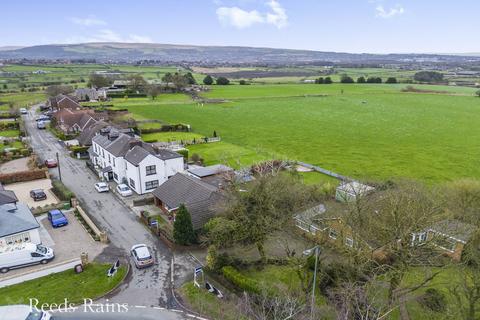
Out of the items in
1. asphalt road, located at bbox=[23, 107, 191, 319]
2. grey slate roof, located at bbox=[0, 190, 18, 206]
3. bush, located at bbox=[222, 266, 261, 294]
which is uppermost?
grey slate roof, located at bbox=[0, 190, 18, 206]

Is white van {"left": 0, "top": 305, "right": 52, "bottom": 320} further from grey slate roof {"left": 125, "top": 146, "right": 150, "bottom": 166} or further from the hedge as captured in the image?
the hedge

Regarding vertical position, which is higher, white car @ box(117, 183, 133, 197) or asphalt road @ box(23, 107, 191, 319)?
white car @ box(117, 183, 133, 197)

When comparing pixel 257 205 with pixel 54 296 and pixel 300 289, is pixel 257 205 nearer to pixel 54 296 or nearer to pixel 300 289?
pixel 300 289

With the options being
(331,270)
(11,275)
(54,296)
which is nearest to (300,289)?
(331,270)

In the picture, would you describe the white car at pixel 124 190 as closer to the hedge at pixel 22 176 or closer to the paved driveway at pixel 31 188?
the paved driveway at pixel 31 188

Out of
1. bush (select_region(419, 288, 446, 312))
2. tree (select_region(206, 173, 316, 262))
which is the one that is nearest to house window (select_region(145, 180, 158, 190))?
tree (select_region(206, 173, 316, 262))

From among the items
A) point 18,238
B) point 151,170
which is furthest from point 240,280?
point 151,170

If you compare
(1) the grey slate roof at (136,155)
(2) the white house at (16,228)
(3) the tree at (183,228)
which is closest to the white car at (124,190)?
(1) the grey slate roof at (136,155)

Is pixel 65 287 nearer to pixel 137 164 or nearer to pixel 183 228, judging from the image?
pixel 183 228
